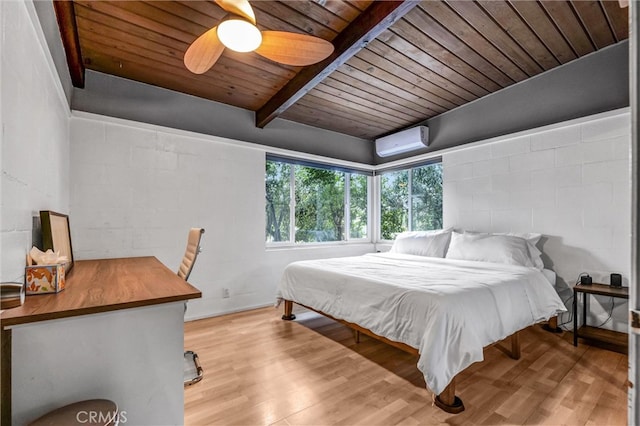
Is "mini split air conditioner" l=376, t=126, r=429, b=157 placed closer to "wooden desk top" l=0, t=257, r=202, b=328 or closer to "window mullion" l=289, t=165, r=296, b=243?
"window mullion" l=289, t=165, r=296, b=243

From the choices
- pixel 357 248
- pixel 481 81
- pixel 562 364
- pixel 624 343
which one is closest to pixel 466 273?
pixel 562 364

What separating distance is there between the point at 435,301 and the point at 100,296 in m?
1.70

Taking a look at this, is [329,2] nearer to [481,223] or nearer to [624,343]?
[481,223]

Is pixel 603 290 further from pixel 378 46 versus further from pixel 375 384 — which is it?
pixel 378 46

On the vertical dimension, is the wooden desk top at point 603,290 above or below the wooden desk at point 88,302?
below

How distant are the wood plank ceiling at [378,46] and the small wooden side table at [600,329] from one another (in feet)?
7.13

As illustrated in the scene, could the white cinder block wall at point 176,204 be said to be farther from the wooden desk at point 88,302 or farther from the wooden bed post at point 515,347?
the wooden bed post at point 515,347

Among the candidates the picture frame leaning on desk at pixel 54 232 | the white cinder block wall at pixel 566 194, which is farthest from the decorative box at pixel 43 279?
the white cinder block wall at pixel 566 194

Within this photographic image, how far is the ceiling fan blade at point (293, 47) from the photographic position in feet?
5.69

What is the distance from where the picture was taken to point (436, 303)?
1.76 meters

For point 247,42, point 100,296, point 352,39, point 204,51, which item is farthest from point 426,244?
point 100,296

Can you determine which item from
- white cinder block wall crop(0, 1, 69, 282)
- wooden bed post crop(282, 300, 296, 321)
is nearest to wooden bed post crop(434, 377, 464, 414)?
wooden bed post crop(282, 300, 296, 321)

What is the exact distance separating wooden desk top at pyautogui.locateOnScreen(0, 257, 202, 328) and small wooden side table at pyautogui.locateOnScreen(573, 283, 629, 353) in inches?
120

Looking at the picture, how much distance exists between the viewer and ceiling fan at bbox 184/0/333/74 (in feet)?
5.08
